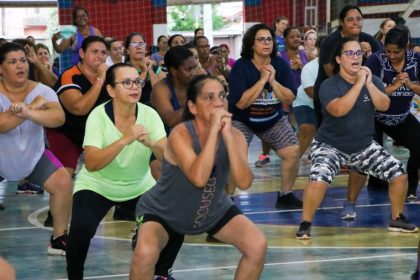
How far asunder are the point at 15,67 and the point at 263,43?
2543 millimetres

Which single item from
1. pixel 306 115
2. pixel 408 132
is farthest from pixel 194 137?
pixel 306 115

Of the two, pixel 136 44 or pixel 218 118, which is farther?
pixel 136 44

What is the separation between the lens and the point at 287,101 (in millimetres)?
9297

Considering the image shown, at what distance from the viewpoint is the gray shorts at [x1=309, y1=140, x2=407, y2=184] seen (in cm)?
834

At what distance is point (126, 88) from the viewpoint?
665 cm

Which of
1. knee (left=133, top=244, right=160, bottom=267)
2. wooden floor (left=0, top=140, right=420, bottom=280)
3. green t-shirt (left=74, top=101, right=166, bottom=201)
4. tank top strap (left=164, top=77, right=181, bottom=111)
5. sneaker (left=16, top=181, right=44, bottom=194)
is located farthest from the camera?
sneaker (left=16, top=181, right=44, bottom=194)

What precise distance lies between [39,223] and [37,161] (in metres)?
1.75

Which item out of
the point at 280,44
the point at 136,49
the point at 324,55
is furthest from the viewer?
the point at 280,44

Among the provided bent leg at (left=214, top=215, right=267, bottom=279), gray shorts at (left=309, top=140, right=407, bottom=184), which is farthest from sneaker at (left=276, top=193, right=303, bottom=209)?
bent leg at (left=214, top=215, right=267, bottom=279)

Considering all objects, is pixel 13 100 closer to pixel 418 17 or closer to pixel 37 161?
pixel 37 161

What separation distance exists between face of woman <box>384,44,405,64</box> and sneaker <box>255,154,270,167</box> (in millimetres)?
4191

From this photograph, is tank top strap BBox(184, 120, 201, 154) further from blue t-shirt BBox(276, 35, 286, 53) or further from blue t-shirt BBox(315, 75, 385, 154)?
blue t-shirt BBox(276, 35, 286, 53)

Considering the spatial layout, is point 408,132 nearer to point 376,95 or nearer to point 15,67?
point 376,95

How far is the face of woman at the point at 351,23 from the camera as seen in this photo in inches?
405
